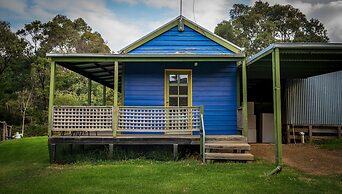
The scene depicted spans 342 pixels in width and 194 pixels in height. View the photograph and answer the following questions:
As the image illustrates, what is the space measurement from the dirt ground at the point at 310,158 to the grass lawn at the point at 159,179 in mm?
680

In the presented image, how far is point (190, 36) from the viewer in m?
10.9

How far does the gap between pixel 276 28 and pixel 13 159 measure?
30.6 m

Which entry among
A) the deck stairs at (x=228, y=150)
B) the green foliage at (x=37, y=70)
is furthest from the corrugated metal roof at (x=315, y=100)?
the green foliage at (x=37, y=70)

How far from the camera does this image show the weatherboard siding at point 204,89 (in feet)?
34.1

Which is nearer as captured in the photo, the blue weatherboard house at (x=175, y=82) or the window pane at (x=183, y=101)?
the blue weatherboard house at (x=175, y=82)

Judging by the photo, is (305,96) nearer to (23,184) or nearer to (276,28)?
(23,184)

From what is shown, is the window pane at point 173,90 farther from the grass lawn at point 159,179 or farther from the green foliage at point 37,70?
the green foliage at point 37,70

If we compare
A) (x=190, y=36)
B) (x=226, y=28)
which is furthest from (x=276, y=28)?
(x=190, y=36)

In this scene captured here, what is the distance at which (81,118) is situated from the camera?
9016mm

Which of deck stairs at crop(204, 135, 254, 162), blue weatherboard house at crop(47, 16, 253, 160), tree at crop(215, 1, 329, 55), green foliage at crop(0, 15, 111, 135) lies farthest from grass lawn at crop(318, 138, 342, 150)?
tree at crop(215, 1, 329, 55)

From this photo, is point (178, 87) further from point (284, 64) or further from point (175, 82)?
point (284, 64)

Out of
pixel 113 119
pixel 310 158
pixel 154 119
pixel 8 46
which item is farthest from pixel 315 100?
pixel 8 46

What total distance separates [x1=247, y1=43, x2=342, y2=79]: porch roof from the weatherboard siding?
113 cm

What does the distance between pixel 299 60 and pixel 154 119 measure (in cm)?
465
